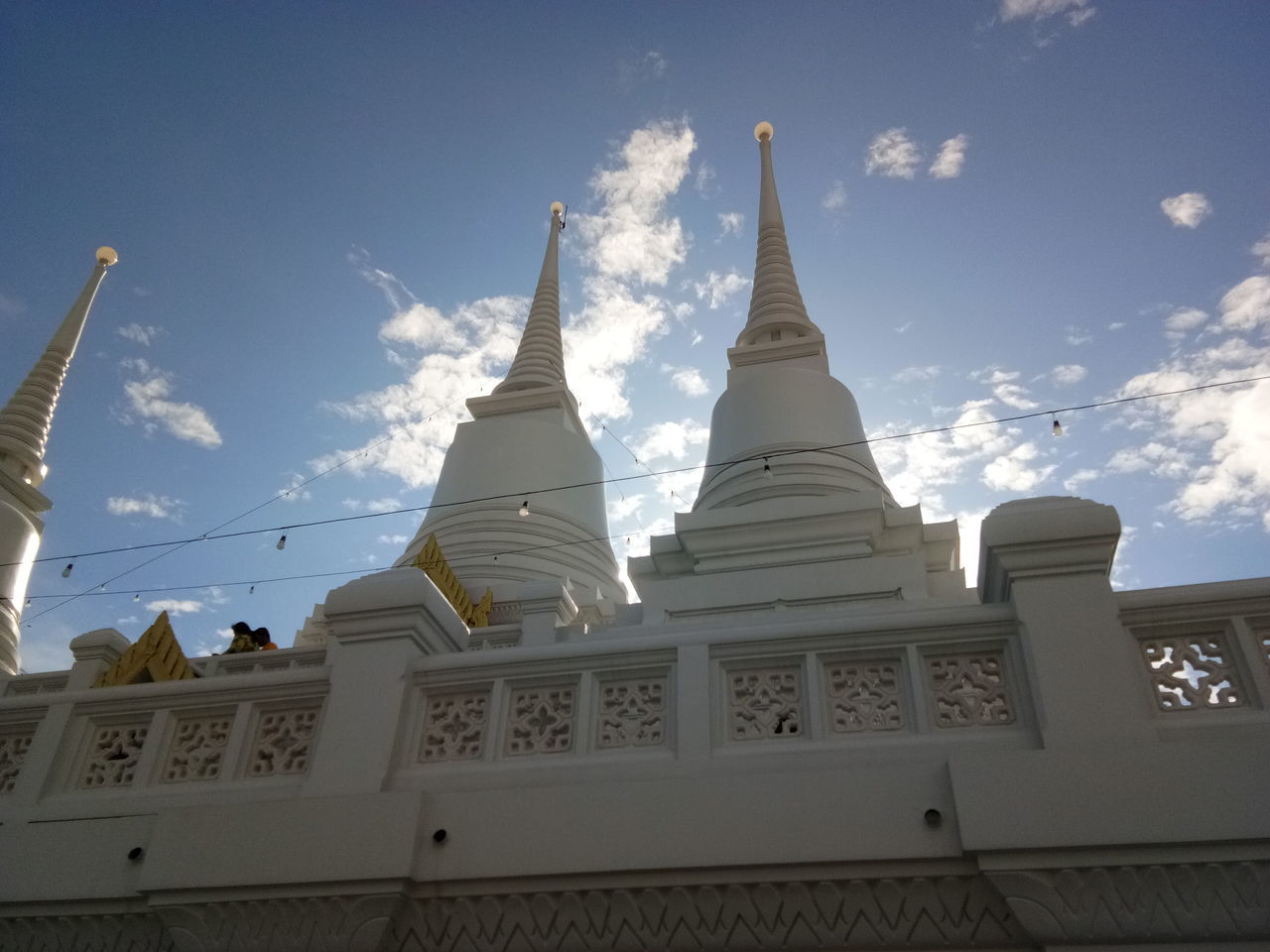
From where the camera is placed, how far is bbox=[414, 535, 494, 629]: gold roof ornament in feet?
45.5

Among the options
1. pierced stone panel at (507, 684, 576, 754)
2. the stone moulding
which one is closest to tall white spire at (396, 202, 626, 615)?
pierced stone panel at (507, 684, 576, 754)

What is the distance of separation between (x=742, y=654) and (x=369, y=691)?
6.99ft

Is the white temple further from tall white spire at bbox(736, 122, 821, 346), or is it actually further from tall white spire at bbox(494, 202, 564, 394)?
tall white spire at bbox(494, 202, 564, 394)

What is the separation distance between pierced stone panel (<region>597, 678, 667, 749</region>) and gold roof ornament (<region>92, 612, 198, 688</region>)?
535 cm

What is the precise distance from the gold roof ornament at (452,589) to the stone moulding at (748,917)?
8.51 meters

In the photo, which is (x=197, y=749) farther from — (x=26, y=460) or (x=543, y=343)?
(x=543, y=343)

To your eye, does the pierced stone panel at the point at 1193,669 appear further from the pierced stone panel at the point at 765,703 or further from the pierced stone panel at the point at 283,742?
the pierced stone panel at the point at 283,742

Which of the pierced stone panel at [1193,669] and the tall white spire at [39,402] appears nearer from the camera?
the pierced stone panel at [1193,669]

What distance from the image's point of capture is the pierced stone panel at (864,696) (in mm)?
4844

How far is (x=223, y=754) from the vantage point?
5.56 meters

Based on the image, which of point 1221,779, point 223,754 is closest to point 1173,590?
point 1221,779

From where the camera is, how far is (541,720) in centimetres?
529

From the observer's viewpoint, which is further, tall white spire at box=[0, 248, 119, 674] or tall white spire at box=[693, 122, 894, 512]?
tall white spire at box=[0, 248, 119, 674]

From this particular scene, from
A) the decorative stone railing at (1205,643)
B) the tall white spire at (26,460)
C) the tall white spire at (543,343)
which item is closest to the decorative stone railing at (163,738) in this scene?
the decorative stone railing at (1205,643)
